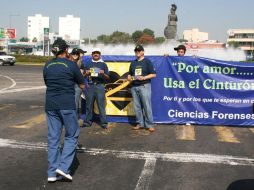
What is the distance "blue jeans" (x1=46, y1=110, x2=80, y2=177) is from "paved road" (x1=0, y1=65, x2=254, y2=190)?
0.28 meters

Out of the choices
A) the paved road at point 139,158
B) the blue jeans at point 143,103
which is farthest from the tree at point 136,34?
the paved road at point 139,158

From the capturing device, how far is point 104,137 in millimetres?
8219

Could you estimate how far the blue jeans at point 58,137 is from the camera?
543 centimetres

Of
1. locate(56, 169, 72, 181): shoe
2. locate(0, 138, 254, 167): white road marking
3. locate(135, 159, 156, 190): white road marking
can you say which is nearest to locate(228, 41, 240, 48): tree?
locate(0, 138, 254, 167): white road marking

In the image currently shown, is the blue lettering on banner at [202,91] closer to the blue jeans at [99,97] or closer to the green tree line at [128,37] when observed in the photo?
the blue jeans at [99,97]

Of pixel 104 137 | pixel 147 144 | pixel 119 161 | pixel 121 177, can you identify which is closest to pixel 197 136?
pixel 147 144

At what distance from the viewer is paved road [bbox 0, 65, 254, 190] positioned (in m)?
5.42

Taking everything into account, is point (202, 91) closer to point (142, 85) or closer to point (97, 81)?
point (142, 85)

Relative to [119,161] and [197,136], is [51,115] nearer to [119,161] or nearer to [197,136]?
[119,161]

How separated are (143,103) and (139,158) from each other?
254 cm

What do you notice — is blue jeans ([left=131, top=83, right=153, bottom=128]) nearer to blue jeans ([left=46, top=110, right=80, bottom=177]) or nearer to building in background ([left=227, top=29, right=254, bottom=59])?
blue jeans ([left=46, top=110, right=80, bottom=177])

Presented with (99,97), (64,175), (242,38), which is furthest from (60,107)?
(242,38)

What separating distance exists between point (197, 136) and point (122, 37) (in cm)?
13278

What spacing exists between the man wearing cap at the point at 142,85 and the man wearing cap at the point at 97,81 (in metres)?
0.64
